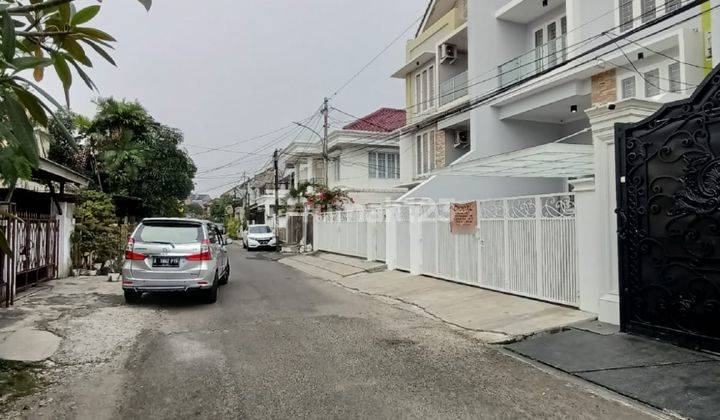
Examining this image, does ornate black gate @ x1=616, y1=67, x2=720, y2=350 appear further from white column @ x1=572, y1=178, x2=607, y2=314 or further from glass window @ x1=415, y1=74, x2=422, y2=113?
glass window @ x1=415, y1=74, x2=422, y2=113

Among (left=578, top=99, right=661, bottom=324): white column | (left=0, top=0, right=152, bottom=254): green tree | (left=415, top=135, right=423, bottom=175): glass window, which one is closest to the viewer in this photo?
(left=0, top=0, right=152, bottom=254): green tree

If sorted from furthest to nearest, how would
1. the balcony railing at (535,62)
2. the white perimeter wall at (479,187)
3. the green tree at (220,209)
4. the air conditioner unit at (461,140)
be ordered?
the green tree at (220,209) → the air conditioner unit at (461,140) → the white perimeter wall at (479,187) → the balcony railing at (535,62)

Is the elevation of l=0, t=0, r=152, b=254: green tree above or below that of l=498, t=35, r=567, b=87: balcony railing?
below

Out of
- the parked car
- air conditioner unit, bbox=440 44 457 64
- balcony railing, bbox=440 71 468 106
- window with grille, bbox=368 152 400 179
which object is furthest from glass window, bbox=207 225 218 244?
window with grille, bbox=368 152 400 179

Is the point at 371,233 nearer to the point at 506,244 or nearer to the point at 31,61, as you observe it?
the point at 506,244

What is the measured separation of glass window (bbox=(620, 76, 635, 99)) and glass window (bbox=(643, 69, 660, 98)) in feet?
1.32

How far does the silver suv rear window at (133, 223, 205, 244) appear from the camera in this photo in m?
9.51

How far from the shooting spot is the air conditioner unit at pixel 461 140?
838 inches

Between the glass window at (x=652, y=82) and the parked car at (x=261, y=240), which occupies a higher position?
the glass window at (x=652, y=82)

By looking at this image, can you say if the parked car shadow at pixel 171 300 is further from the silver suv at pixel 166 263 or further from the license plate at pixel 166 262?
the license plate at pixel 166 262

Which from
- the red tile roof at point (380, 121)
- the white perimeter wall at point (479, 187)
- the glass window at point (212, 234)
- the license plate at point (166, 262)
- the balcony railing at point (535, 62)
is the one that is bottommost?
the license plate at point (166, 262)

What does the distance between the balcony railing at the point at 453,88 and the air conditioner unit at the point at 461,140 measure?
147cm

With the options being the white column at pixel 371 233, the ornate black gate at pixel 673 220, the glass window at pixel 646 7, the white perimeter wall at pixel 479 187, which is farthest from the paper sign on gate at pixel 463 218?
the glass window at pixel 646 7

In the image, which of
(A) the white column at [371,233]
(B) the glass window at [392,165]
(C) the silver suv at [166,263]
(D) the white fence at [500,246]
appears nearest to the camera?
(D) the white fence at [500,246]
